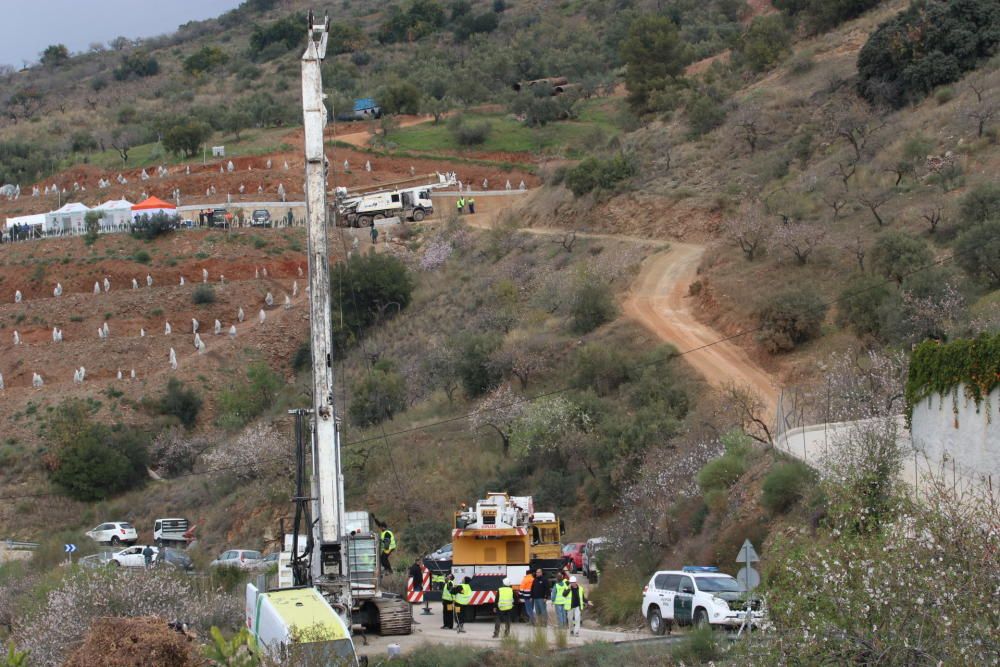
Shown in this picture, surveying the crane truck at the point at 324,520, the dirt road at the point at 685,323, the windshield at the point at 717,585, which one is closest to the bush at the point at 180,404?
the dirt road at the point at 685,323

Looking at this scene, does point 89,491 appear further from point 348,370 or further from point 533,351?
point 533,351

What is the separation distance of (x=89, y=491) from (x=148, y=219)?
91.9 feet

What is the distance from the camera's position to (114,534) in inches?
1820

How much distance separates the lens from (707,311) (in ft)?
151

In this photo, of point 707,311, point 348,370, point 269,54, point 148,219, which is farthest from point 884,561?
point 269,54

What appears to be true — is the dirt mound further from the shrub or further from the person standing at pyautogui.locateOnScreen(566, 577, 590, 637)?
the shrub

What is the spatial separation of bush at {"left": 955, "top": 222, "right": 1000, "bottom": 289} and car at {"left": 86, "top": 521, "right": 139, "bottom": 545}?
91.7 ft

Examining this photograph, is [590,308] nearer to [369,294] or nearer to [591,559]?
[369,294]

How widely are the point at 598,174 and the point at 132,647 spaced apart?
47.7 meters

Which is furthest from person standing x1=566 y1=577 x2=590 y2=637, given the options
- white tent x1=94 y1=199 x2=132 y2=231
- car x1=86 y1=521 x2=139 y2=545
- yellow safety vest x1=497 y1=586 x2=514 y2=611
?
white tent x1=94 y1=199 x2=132 y2=231

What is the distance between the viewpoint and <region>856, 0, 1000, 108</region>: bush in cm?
5772

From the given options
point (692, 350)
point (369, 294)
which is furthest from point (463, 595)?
point (369, 294)

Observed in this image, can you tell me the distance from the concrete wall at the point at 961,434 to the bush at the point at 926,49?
36.7 m

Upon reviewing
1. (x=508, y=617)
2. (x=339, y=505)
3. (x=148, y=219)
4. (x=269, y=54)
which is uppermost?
(x=269, y=54)
